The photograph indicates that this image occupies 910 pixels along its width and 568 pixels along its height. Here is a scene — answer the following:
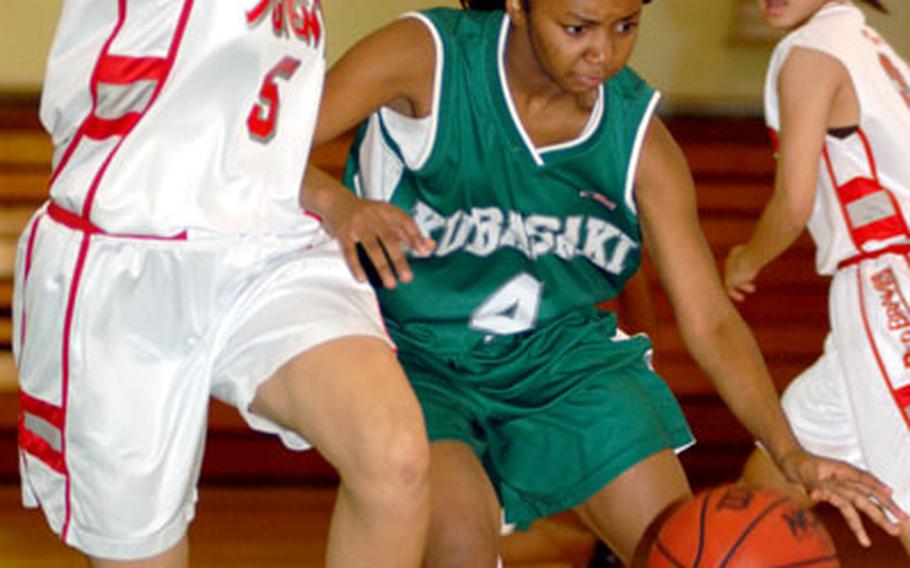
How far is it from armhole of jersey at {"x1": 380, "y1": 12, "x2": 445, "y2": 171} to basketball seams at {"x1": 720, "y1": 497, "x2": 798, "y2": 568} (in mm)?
859

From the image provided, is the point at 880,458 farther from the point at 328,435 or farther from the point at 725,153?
the point at 725,153

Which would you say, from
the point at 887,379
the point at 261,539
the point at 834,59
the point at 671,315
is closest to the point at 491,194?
the point at 834,59

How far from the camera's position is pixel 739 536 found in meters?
2.41

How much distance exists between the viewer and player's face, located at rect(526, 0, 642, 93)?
2.45 metres

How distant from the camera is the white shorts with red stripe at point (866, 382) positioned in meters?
3.14

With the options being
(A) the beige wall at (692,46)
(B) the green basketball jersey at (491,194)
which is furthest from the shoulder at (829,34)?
(A) the beige wall at (692,46)

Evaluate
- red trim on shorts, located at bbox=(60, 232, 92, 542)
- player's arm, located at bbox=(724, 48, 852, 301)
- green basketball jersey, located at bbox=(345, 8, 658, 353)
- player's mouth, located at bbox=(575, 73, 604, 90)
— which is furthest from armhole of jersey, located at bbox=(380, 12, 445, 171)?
player's arm, located at bbox=(724, 48, 852, 301)

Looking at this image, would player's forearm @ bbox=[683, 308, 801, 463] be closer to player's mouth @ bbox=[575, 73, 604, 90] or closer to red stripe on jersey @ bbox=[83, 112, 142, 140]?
player's mouth @ bbox=[575, 73, 604, 90]

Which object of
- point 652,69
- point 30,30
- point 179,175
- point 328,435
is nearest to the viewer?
point 328,435

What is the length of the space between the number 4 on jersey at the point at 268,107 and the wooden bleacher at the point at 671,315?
223 cm

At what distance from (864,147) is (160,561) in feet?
5.86

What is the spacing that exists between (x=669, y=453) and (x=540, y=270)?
0.41 metres

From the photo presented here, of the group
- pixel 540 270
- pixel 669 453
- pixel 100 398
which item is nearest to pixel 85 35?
pixel 100 398

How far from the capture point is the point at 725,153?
5.73m
